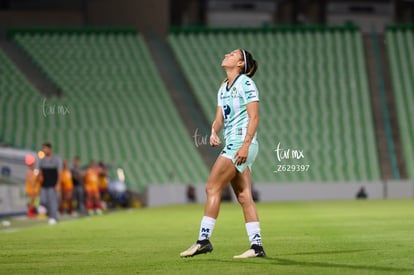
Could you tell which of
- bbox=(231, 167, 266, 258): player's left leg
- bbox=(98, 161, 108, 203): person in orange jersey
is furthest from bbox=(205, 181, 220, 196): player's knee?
bbox=(98, 161, 108, 203): person in orange jersey

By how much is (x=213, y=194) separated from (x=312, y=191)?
108 feet

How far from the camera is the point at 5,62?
51844 millimetres

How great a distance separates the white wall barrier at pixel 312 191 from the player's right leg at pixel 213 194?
1232 inches

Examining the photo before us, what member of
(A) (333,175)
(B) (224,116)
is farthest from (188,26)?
(B) (224,116)

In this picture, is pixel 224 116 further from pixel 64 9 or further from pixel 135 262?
pixel 64 9

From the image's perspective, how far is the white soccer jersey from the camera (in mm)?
12156

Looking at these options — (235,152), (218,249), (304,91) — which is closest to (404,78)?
(304,91)

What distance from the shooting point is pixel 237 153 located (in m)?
11.9

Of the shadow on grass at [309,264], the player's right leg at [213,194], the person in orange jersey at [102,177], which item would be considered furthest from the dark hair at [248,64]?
the person in orange jersey at [102,177]

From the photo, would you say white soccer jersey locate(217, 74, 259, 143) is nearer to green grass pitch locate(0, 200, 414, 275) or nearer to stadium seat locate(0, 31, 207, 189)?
green grass pitch locate(0, 200, 414, 275)

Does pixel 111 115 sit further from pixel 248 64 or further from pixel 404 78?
pixel 248 64

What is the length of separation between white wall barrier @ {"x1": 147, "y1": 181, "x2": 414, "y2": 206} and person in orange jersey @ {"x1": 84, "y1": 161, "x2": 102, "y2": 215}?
822cm

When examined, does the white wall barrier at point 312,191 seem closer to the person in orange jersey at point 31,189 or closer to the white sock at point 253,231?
the person in orange jersey at point 31,189

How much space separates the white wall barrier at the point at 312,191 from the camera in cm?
4406
